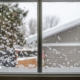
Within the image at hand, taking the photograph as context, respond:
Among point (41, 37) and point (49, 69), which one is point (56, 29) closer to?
point (41, 37)

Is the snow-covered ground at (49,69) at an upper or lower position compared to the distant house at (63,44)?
lower

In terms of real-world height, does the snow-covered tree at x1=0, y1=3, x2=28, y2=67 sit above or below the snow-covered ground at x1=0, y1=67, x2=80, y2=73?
above

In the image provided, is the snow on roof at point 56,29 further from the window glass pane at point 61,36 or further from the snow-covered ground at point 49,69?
the snow-covered ground at point 49,69

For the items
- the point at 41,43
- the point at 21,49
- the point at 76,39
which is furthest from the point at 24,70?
the point at 76,39

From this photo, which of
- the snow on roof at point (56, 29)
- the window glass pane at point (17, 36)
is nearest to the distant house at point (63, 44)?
the snow on roof at point (56, 29)

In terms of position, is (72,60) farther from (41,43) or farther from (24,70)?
(24,70)

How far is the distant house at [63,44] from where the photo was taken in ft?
8.46

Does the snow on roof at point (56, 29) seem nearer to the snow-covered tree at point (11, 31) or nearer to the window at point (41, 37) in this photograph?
the window at point (41, 37)

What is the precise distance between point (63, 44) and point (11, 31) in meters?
0.87

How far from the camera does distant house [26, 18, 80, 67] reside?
8.46ft

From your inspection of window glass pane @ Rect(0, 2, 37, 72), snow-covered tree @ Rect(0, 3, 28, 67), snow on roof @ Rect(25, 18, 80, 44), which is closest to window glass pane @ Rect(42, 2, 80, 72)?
snow on roof @ Rect(25, 18, 80, 44)

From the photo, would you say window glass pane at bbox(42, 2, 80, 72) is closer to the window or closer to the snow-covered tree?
the window

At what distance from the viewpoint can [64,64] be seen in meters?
2.58

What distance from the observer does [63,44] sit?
8.46 feet
